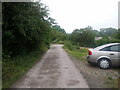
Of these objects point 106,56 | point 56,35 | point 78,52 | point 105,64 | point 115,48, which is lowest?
point 78,52

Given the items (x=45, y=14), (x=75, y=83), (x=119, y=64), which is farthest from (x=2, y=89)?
(x=45, y=14)

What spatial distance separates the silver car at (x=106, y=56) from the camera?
316 inches

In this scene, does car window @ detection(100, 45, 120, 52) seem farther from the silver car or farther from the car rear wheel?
the car rear wheel

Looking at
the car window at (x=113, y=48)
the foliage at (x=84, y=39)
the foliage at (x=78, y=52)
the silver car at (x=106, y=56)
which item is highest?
the foliage at (x=84, y=39)

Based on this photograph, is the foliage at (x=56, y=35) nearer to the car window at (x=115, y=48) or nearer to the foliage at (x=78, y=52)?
the foliage at (x=78, y=52)

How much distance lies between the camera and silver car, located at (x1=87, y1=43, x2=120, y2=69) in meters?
8.02

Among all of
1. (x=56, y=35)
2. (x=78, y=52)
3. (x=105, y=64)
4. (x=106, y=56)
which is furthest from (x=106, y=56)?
(x=56, y=35)

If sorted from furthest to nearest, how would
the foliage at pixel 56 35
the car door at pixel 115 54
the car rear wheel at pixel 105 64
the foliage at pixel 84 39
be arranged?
the foliage at pixel 84 39, the foliage at pixel 56 35, the car rear wheel at pixel 105 64, the car door at pixel 115 54

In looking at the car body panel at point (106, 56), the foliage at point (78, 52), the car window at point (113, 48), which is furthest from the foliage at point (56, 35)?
the car window at point (113, 48)

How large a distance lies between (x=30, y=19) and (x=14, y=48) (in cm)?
301

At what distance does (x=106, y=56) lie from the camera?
322 inches

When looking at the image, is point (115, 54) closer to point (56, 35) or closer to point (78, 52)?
point (78, 52)

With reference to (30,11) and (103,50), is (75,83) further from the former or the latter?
(30,11)

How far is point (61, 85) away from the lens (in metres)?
5.17
